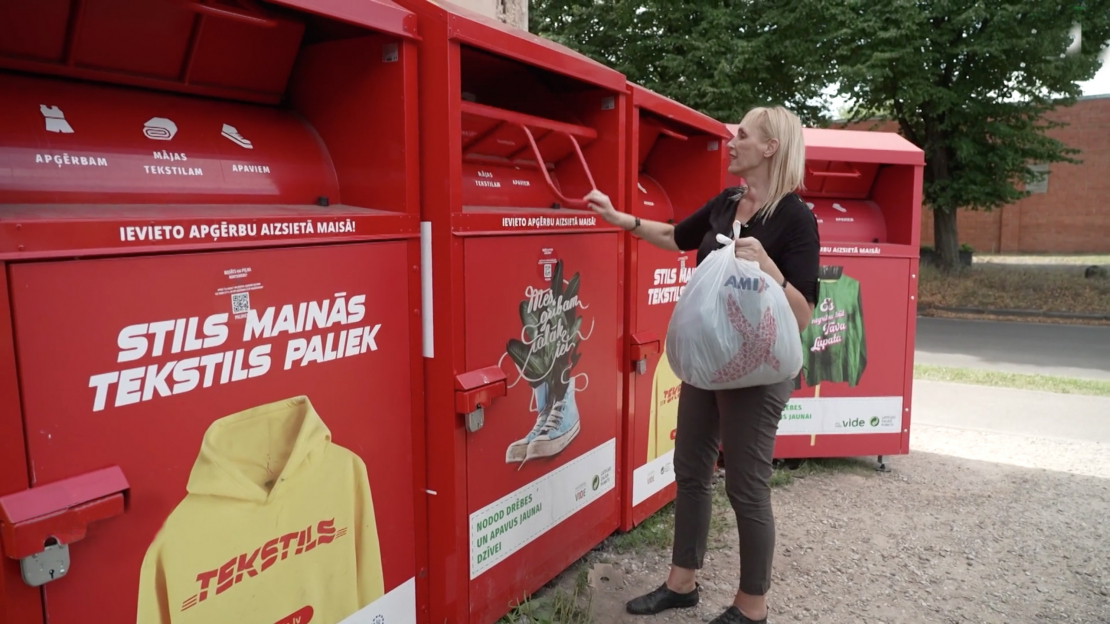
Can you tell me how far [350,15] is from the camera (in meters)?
1.91

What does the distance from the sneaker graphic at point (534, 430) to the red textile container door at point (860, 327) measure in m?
2.16

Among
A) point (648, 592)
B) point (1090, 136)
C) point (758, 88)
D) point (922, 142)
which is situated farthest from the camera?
point (1090, 136)

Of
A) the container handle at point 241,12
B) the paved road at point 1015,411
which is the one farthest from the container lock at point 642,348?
the paved road at point 1015,411

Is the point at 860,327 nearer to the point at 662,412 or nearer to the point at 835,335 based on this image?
the point at 835,335

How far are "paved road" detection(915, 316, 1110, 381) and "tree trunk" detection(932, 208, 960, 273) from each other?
285 cm

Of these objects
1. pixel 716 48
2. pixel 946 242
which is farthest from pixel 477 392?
pixel 946 242

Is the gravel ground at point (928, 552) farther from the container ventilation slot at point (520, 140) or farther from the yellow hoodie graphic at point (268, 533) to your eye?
the container ventilation slot at point (520, 140)

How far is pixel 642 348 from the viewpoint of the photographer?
339 centimetres

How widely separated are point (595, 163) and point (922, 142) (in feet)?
42.4

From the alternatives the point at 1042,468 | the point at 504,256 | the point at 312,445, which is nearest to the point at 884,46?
the point at 1042,468

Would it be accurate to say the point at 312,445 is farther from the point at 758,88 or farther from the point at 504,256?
the point at 758,88

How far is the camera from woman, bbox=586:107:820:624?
7.84 ft

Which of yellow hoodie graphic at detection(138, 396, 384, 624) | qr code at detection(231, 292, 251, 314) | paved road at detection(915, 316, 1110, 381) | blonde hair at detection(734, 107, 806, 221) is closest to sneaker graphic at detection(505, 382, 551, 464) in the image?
yellow hoodie graphic at detection(138, 396, 384, 624)

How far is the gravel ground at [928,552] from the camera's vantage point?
297cm
